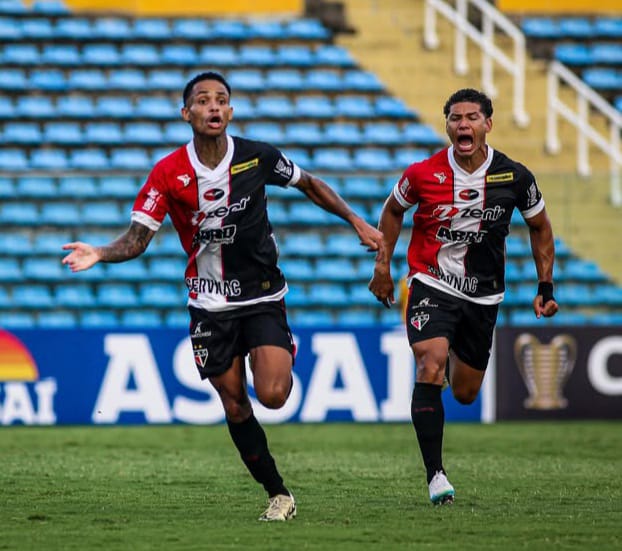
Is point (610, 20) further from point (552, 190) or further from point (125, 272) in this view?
point (125, 272)

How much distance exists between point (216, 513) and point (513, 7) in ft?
52.1

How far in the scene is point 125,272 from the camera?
16.3 m

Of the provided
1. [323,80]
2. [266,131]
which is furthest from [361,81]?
[266,131]

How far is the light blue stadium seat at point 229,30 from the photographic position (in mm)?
19953

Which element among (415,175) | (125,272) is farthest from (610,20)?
(415,175)

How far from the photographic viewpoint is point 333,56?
19938mm

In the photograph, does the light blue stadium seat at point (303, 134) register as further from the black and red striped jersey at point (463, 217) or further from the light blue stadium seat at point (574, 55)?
the black and red striped jersey at point (463, 217)

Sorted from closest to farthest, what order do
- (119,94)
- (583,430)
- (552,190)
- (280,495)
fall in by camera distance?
1. (280,495)
2. (583,430)
3. (552,190)
4. (119,94)

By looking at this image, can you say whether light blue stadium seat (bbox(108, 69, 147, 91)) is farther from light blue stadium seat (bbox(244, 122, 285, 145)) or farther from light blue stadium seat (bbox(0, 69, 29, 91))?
light blue stadium seat (bbox(244, 122, 285, 145))

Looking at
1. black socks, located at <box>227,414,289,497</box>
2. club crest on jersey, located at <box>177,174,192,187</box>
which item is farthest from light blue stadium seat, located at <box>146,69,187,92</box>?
black socks, located at <box>227,414,289,497</box>

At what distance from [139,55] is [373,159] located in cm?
376

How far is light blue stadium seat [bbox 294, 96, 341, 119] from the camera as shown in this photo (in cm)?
1889

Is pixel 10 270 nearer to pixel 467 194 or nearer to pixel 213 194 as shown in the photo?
pixel 467 194

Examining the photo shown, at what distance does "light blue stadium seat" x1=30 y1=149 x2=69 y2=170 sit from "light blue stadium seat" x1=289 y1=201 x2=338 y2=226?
326cm
